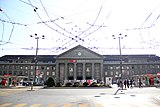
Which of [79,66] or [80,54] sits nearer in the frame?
[80,54]

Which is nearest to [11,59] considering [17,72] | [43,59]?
[17,72]

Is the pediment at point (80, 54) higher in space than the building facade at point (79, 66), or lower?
higher

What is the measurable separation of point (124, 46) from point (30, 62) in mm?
82536

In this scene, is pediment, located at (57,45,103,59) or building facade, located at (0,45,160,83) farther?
building facade, located at (0,45,160,83)

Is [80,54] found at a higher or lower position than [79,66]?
higher

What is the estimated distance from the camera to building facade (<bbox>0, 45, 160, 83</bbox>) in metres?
97.5

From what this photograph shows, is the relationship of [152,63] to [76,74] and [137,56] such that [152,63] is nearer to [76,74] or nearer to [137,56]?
[137,56]

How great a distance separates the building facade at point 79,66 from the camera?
97500 mm

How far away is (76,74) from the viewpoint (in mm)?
98312

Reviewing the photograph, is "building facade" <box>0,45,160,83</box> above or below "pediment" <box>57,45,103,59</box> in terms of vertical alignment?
below

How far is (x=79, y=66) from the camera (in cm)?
9950

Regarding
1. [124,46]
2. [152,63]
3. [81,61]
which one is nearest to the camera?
[124,46]

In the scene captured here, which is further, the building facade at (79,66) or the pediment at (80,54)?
the building facade at (79,66)

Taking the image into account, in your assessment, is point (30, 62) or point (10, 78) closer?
point (10, 78)
